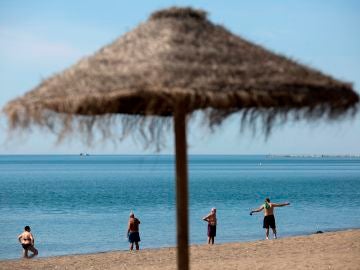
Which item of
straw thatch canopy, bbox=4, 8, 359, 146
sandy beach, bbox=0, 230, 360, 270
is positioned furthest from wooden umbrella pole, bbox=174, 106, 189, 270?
sandy beach, bbox=0, 230, 360, 270

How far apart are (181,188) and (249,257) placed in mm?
8730

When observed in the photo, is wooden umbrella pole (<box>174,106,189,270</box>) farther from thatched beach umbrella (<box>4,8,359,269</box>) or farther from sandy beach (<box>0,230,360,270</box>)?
sandy beach (<box>0,230,360,270</box>)

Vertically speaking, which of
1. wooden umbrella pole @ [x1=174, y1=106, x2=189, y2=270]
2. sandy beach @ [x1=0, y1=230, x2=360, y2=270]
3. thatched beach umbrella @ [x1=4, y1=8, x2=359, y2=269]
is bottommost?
sandy beach @ [x1=0, y1=230, x2=360, y2=270]

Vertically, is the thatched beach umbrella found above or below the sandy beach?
above

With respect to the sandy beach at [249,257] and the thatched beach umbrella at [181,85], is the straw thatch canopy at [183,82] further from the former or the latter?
the sandy beach at [249,257]

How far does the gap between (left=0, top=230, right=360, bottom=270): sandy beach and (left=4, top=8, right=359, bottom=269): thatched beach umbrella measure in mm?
6977

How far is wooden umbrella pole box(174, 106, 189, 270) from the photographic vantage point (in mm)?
5430

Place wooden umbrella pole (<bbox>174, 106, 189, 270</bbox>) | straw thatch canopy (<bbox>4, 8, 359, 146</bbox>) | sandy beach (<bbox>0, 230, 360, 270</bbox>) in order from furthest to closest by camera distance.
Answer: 1. sandy beach (<bbox>0, 230, 360, 270</bbox>)
2. wooden umbrella pole (<bbox>174, 106, 189, 270</bbox>)
3. straw thatch canopy (<bbox>4, 8, 359, 146</bbox>)

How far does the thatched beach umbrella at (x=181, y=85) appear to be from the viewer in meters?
4.60

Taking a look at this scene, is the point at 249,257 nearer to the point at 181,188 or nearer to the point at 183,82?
the point at 181,188

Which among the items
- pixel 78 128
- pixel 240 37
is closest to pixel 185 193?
pixel 78 128

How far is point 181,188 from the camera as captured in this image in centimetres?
543

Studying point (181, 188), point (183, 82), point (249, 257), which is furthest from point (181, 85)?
point (249, 257)

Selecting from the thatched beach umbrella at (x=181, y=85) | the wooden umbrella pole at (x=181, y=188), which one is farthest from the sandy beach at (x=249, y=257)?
the thatched beach umbrella at (x=181, y=85)
